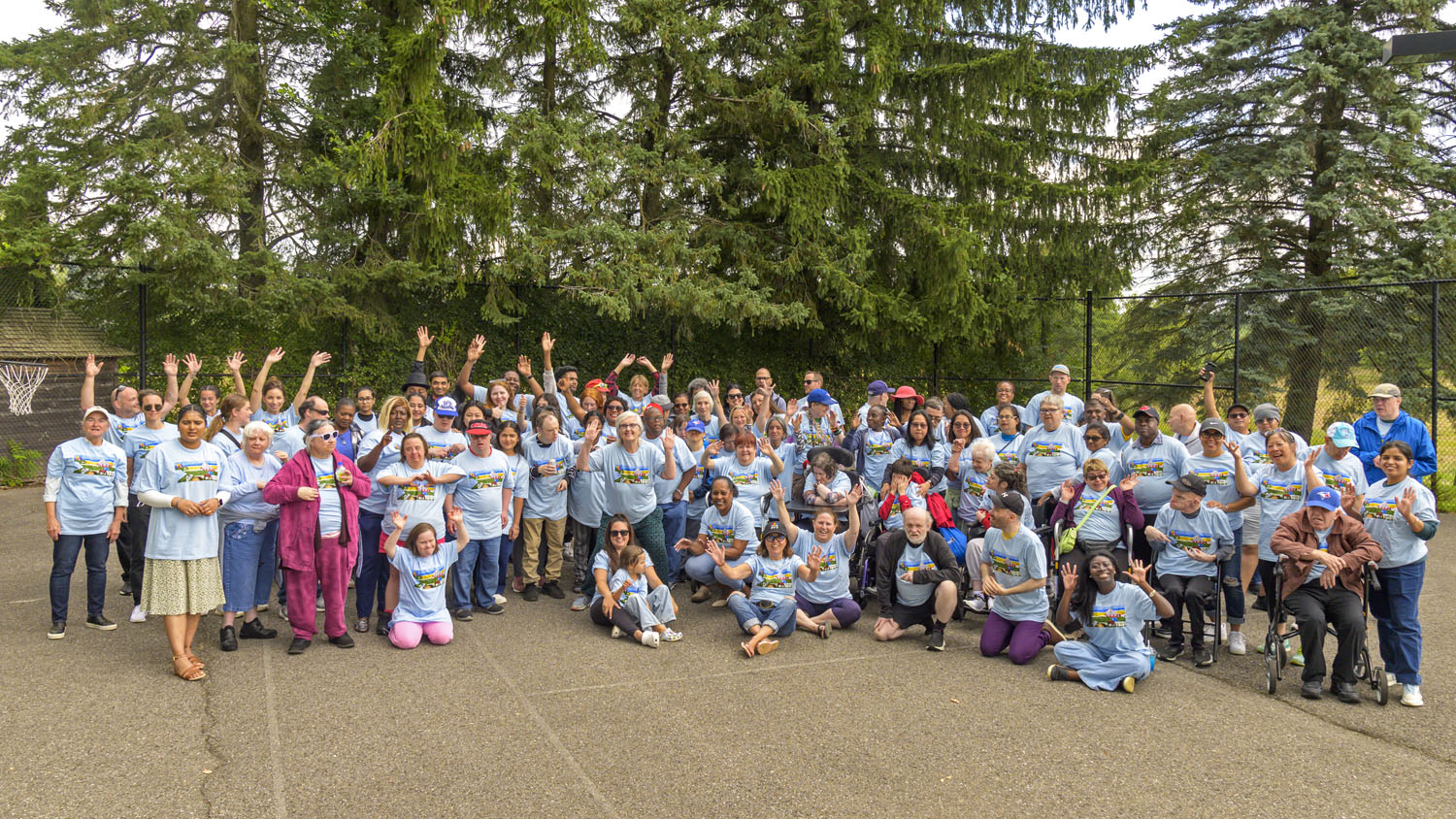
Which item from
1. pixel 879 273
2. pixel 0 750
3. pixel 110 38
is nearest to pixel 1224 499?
pixel 0 750

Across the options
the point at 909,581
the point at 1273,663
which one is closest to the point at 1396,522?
the point at 1273,663

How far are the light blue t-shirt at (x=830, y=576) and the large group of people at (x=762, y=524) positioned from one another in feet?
0.06

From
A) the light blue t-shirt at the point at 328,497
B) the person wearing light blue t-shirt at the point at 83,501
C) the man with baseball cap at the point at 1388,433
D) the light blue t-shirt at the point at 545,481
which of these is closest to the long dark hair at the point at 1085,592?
the man with baseball cap at the point at 1388,433

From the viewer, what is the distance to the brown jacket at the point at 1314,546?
5.64 m

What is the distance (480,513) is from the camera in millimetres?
7438

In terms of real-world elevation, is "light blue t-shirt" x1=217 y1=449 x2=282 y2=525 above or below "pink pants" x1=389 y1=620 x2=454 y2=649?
above

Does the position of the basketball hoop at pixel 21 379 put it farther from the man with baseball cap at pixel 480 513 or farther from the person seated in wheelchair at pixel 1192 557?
the person seated in wheelchair at pixel 1192 557

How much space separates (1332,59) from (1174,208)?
3408 millimetres

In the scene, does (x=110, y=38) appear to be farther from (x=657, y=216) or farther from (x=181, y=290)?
(x=657, y=216)

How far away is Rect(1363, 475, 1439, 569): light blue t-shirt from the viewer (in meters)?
5.69

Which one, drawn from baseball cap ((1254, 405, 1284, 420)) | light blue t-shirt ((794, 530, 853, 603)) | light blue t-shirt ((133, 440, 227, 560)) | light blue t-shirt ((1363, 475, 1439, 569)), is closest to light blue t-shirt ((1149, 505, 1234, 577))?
light blue t-shirt ((1363, 475, 1439, 569))

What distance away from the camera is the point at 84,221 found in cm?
1179

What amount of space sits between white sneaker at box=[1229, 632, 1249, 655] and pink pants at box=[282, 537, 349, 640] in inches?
257

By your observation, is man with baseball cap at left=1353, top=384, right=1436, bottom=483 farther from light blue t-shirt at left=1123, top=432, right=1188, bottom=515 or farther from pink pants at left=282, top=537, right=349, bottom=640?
pink pants at left=282, top=537, right=349, bottom=640
